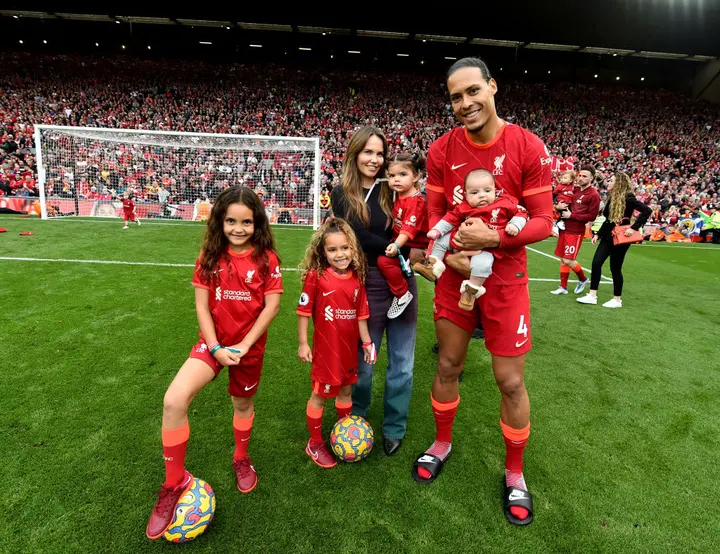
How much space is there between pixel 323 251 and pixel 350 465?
4.70ft

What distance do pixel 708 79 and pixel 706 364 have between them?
124ft

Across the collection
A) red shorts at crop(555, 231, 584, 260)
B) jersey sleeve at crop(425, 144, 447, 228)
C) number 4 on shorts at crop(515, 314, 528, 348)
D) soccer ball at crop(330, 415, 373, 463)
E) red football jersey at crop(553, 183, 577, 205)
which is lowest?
soccer ball at crop(330, 415, 373, 463)

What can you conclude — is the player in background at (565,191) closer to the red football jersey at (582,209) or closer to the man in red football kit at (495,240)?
the red football jersey at (582,209)

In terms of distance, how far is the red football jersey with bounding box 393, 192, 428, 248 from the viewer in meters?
2.54

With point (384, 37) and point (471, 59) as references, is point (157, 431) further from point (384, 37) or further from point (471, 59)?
point (384, 37)

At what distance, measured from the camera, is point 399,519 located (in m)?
2.29

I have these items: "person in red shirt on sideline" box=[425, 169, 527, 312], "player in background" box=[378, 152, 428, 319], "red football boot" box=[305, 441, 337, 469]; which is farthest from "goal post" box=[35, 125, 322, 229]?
"person in red shirt on sideline" box=[425, 169, 527, 312]

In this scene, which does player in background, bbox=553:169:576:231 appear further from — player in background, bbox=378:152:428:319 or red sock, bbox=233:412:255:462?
red sock, bbox=233:412:255:462

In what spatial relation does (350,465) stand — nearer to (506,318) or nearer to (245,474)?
(245,474)

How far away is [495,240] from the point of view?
202 cm

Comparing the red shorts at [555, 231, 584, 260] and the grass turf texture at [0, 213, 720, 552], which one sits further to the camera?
the red shorts at [555, 231, 584, 260]

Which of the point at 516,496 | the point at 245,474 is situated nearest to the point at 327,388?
the point at 245,474

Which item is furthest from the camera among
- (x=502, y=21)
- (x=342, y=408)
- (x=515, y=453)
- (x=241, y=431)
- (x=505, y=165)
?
(x=502, y=21)

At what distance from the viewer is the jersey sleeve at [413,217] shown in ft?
8.32
